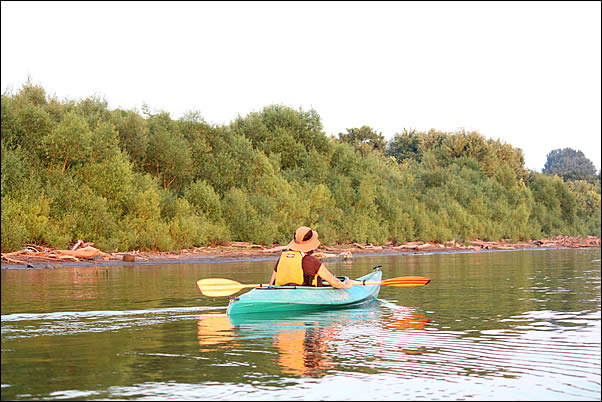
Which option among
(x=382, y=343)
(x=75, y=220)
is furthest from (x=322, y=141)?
(x=382, y=343)

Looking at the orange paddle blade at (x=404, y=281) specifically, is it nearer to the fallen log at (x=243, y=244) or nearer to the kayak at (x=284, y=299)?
the kayak at (x=284, y=299)

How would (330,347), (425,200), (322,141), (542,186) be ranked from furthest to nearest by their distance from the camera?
(542,186) → (425,200) → (322,141) → (330,347)

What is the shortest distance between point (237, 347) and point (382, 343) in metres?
2.35

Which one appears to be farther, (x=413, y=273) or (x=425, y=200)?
(x=425, y=200)

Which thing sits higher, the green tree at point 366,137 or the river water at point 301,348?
the green tree at point 366,137

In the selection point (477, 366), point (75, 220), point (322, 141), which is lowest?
point (477, 366)

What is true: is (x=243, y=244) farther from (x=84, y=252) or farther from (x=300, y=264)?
(x=300, y=264)

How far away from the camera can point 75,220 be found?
36750 millimetres

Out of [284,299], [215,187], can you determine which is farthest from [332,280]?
[215,187]

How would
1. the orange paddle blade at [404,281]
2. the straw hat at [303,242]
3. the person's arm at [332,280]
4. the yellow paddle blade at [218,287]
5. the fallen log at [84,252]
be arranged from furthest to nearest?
1. the fallen log at [84,252]
2. the orange paddle blade at [404,281]
3. the yellow paddle blade at [218,287]
4. the person's arm at [332,280]
5. the straw hat at [303,242]

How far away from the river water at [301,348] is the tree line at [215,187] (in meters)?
16.1

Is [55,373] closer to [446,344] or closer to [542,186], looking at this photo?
[446,344]

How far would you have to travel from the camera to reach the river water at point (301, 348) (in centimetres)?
920

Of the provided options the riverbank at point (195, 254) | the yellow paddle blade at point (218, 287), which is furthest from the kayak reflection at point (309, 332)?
the riverbank at point (195, 254)
